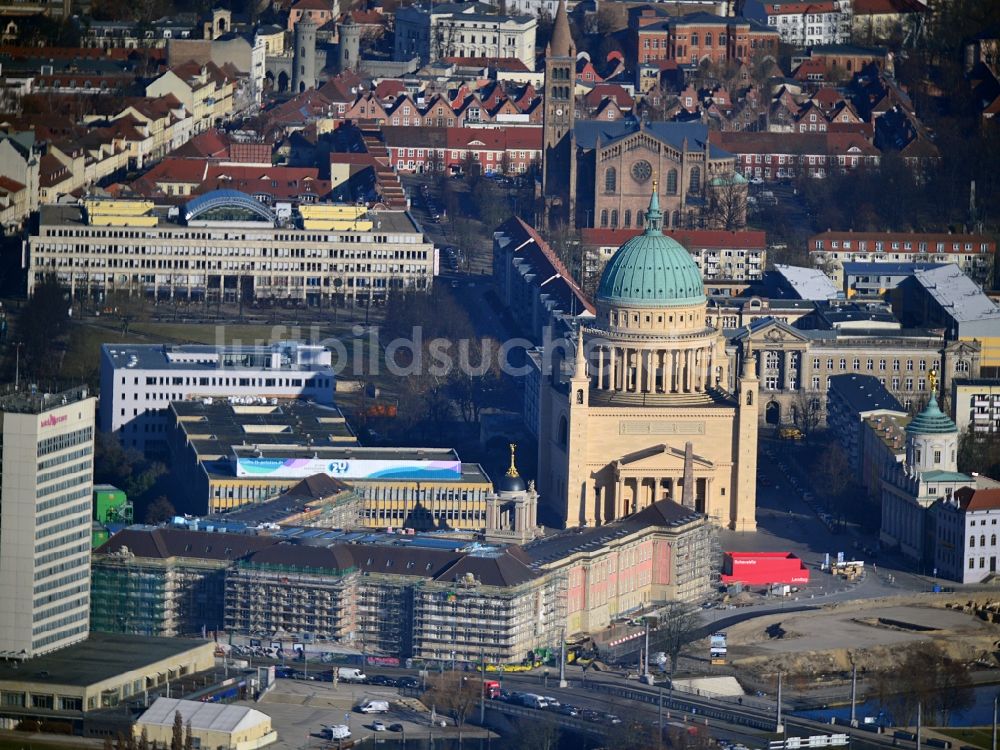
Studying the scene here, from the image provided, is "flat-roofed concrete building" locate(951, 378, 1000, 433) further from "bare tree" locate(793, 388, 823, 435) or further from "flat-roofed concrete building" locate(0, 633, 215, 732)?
"flat-roofed concrete building" locate(0, 633, 215, 732)

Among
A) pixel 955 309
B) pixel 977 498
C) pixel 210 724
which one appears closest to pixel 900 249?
pixel 955 309

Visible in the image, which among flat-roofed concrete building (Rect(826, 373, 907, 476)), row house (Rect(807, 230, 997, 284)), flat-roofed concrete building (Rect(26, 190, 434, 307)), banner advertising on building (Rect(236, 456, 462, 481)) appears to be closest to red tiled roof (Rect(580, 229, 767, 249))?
row house (Rect(807, 230, 997, 284))

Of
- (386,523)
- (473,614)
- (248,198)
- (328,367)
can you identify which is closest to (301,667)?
(473,614)

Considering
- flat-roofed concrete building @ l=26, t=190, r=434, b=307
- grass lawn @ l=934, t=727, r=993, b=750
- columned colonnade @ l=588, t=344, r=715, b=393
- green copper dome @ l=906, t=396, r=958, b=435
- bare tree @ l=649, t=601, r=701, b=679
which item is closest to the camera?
grass lawn @ l=934, t=727, r=993, b=750

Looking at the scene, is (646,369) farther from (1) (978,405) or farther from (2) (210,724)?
(2) (210,724)

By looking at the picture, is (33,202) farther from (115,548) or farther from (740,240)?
(115,548)

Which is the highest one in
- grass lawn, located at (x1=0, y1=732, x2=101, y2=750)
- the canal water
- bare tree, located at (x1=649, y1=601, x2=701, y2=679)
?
bare tree, located at (x1=649, y1=601, x2=701, y2=679)

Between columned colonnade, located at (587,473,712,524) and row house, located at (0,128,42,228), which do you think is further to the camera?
row house, located at (0,128,42,228)
